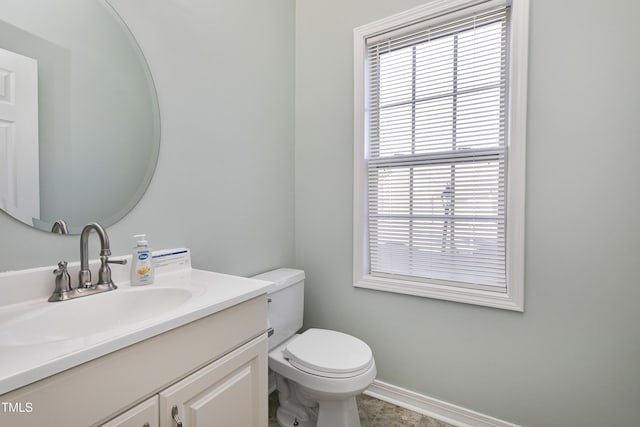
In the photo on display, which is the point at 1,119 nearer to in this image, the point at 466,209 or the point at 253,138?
the point at 253,138

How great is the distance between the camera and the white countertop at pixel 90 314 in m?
0.52

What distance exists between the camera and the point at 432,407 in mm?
1603

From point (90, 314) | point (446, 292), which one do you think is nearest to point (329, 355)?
point (446, 292)

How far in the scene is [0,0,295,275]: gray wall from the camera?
1.15 m

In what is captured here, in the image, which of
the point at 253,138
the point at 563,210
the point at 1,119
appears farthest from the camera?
the point at 253,138

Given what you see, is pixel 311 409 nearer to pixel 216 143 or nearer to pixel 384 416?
pixel 384 416

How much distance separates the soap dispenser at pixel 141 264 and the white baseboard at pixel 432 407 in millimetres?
1428

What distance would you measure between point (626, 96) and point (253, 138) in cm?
170

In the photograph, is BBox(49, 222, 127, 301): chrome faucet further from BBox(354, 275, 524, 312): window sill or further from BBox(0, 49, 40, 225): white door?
BBox(354, 275, 524, 312): window sill

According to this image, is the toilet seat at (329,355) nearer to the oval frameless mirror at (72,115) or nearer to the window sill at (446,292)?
the window sill at (446,292)

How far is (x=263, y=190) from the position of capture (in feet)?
5.77

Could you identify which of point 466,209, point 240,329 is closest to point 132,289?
point 240,329

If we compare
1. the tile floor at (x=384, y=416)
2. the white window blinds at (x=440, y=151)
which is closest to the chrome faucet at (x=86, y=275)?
the tile floor at (x=384, y=416)

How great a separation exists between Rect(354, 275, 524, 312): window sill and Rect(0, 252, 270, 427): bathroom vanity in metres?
0.87
